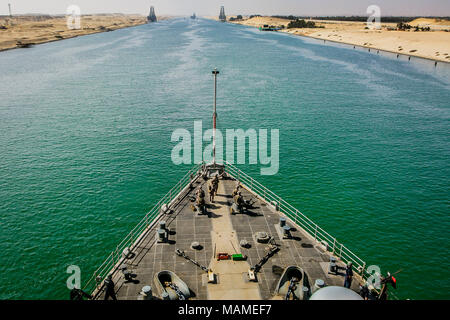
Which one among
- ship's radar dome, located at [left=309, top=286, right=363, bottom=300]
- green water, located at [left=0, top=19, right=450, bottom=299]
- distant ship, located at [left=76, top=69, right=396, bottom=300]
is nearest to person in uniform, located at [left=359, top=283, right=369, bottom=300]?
distant ship, located at [left=76, top=69, right=396, bottom=300]

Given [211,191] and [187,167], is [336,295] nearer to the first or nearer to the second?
[211,191]

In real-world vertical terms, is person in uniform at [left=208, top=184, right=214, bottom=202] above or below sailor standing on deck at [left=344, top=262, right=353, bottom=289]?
above

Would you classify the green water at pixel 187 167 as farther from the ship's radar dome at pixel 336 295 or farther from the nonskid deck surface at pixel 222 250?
the ship's radar dome at pixel 336 295

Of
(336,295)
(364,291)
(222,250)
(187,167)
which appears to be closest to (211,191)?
(222,250)

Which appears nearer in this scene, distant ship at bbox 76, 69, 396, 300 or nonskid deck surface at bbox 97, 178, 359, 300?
distant ship at bbox 76, 69, 396, 300

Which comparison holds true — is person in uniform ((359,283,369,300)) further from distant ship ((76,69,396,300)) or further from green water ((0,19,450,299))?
green water ((0,19,450,299))

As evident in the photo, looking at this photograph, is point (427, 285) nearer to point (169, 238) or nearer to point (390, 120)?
point (169, 238)

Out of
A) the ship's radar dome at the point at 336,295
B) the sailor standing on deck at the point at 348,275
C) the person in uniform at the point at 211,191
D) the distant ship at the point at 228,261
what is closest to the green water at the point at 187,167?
the distant ship at the point at 228,261
